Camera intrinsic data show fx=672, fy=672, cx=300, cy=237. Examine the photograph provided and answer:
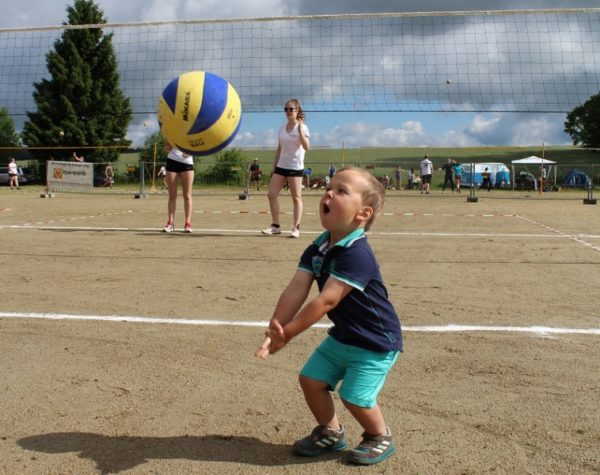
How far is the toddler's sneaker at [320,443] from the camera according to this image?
2.59 meters

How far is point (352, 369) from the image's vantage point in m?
2.62

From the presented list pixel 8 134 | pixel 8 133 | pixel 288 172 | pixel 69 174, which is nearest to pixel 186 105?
pixel 288 172

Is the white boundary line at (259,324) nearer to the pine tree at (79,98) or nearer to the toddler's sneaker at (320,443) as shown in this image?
the toddler's sneaker at (320,443)

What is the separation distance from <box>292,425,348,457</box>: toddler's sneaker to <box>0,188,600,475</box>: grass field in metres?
0.05

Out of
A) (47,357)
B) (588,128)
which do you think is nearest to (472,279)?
(47,357)

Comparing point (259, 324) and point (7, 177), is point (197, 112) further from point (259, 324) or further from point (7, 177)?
point (7, 177)

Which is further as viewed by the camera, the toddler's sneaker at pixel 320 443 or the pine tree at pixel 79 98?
the pine tree at pixel 79 98

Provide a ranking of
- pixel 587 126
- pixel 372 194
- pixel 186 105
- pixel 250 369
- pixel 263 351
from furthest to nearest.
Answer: pixel 587 126 < pixel 186 105 < pixel 250 369 < pixel 372 194 < pixel 263 351

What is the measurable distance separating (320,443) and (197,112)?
426 cm

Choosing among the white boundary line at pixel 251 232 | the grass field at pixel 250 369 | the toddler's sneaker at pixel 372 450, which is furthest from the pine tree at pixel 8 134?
the toddler's sneaker at pixel 372 450

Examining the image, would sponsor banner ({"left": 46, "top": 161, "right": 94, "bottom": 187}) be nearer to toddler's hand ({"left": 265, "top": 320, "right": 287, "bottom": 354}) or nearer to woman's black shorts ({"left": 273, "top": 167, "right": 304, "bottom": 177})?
woman's black shorts ({"left": 273, "top": 167, "right": 304, "bottom": 177})

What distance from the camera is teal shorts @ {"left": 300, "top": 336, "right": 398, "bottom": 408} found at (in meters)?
2.58

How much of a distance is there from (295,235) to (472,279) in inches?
139

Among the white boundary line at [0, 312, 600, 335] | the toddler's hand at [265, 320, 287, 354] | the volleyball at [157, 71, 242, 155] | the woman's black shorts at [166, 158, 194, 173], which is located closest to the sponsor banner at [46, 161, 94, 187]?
the woman's black shorts at [166, 158, 194, 173]
